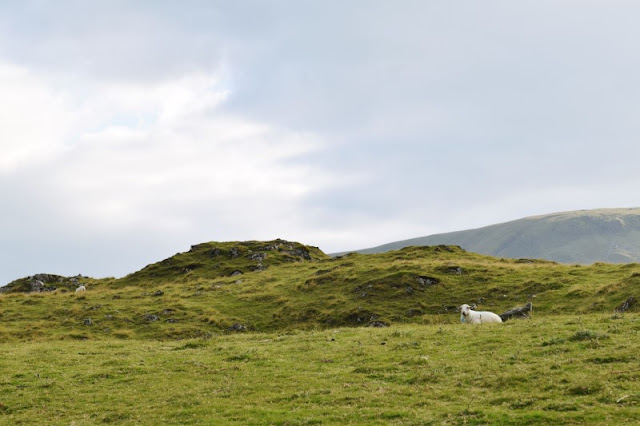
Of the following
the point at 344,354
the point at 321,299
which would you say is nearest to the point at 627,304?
the point at 344,354

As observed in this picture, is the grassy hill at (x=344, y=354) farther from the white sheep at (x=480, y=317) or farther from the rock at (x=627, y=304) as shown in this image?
the white sheep at (x=480, y=317)

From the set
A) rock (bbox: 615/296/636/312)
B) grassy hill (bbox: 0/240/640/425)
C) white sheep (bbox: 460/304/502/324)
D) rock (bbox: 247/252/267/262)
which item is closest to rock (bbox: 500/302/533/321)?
white sheep (bbox: 460/304/502/324)

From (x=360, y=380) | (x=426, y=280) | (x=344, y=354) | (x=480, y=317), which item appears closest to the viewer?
(x=360, y=380)

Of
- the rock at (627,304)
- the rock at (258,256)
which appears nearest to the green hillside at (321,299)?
the rock at (627,304)

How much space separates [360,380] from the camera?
1992 centimetres

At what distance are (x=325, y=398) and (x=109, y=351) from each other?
60.7 feet

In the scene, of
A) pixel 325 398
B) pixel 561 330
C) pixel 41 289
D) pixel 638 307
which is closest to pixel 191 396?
pixel 325 398

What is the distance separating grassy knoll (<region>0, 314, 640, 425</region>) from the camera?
50.8ft

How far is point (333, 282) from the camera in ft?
181

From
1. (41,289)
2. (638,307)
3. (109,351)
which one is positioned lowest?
(638,307)

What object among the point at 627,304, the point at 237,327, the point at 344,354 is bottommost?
the point at 627,304

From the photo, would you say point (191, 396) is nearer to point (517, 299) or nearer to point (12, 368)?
point (12, 368)

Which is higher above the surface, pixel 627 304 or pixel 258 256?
pixel 258 256

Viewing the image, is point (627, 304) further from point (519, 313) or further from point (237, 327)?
point (237, 327)
